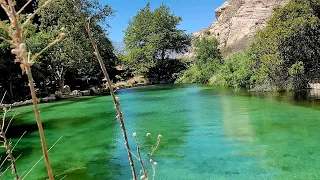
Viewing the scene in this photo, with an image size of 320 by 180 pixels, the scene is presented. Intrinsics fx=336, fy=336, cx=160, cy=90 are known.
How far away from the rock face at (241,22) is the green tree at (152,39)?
5.11 m

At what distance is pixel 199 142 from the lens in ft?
26.5

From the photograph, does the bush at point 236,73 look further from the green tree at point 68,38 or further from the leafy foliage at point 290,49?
the green tree at point 68,38

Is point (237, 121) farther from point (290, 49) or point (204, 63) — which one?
point (204, 63)

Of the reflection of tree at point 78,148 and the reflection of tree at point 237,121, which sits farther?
the reflection of tree at point 237,121

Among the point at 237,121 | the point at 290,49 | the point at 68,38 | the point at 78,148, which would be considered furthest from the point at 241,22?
the point at 78,148

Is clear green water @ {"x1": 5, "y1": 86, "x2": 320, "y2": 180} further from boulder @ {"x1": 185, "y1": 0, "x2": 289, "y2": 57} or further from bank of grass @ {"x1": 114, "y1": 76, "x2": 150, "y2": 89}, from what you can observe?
boulder @ {"x1": 185, "y1": 0, "x2": 289, "y2": 57}

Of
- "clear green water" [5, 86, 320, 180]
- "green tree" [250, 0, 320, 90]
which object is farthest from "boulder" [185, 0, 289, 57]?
"clear green water" [5, 86, 320, 180]

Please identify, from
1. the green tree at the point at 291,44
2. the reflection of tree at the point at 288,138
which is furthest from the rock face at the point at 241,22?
the reflection of tree at the point at 288,138

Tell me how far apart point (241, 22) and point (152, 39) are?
36.2ft

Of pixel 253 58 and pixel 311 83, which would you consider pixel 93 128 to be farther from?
pixel 311 83

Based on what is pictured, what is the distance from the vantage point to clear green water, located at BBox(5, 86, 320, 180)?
607cm

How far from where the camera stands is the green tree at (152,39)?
36656mm

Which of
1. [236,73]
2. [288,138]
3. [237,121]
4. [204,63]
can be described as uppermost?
[204,63]

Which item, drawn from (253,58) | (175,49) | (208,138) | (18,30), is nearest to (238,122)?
(208,138)
